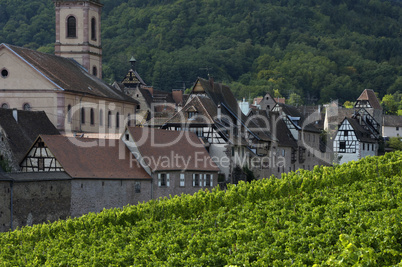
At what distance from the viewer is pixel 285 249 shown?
2856cm

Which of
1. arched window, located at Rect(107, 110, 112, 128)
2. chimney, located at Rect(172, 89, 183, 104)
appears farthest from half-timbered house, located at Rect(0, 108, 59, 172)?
chimney, located at Rect(172, 89, 183, 104)

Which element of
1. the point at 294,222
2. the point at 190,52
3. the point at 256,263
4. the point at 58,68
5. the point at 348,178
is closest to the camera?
the point at 256,263

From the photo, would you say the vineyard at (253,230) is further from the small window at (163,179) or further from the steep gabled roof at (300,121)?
the steep gabled roof at (300,121)

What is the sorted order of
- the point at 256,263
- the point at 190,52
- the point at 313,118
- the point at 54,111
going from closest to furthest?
the point at 256,263, the point at 54,111, the point at 313,118, the point at 190,52

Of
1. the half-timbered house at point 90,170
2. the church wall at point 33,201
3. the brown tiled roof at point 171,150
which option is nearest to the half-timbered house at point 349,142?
the brown tiled roof at point 171,150

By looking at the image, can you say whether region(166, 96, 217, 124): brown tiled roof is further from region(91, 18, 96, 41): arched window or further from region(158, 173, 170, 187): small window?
Answer: region(91, 18, 96, 41): arched window

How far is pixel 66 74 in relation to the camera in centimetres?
7369

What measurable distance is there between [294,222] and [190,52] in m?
160

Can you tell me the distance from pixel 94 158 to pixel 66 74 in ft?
67.1

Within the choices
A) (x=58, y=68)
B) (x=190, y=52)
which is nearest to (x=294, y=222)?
(x=58, y=68)

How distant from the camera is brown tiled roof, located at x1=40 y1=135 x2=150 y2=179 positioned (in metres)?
52.8

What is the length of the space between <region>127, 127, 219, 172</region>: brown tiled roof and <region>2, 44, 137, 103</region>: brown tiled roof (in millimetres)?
11162

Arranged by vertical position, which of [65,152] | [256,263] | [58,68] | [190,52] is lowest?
[256,263]

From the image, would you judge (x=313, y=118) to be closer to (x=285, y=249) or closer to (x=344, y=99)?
(x=285, y=249)
